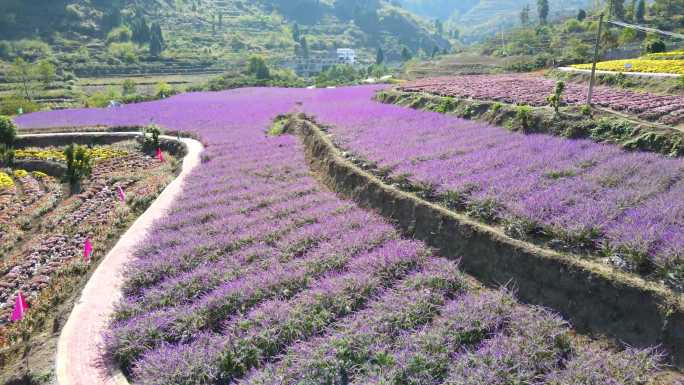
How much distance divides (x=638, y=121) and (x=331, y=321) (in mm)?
13006

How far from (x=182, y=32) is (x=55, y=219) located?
139573 millimetres

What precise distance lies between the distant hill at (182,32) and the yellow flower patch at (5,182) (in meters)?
81.8

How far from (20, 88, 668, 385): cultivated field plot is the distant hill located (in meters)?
96.7

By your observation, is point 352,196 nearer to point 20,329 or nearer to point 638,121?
point 20,329

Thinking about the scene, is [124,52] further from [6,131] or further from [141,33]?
[6,131]

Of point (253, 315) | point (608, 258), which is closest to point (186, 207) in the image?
point (253, 315)

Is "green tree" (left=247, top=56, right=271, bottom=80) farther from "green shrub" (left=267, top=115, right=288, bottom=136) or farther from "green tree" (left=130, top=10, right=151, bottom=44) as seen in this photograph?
"green tree" (left=130, top=10, right=151, bottom=44)

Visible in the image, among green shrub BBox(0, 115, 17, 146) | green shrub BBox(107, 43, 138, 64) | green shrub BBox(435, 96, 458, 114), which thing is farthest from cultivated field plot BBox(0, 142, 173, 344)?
green shrub BBox(107, 43, 138, 64)

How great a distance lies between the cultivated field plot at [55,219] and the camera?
10.6m

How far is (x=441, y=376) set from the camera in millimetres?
5887

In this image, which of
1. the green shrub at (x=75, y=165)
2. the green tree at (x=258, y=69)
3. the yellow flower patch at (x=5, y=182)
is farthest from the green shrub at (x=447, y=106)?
the green tree at (x=258, y=69)

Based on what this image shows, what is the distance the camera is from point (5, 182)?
19141 millimetres

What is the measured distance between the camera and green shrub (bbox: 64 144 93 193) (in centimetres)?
1870

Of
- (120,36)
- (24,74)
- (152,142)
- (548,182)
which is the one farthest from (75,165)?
(120,36)
